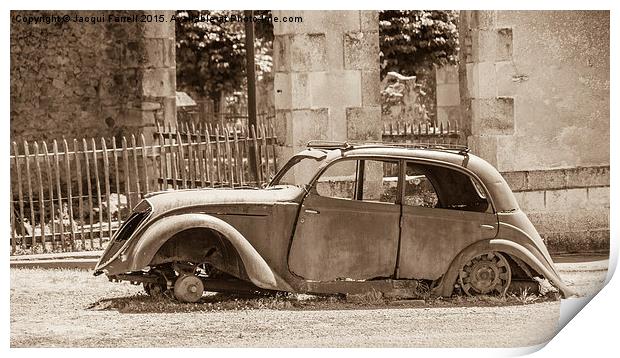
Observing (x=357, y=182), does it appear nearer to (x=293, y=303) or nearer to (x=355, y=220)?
(x=355, y=220)

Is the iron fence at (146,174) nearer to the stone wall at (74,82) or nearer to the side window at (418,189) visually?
the side window at (418,189)

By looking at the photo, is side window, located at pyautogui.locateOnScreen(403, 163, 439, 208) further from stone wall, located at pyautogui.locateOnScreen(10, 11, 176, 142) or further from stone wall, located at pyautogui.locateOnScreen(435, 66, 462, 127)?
stone wall, located at pyautogui.locateOnScreen(435, 66, 462, 127)

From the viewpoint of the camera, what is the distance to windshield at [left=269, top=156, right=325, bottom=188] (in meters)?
8.16

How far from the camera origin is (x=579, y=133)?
373 inches

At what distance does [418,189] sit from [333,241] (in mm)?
778

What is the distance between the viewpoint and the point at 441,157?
26.9 feet

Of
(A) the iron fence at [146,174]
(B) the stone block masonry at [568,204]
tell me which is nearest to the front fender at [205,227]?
(A) the iron fence at [146,174]

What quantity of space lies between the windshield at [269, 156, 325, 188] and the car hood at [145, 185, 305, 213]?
12cm

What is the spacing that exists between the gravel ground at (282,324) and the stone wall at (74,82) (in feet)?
19.2

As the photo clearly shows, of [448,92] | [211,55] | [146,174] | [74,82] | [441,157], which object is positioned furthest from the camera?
[448,92]

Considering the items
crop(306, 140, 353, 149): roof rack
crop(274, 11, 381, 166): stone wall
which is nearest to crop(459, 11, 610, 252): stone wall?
crop(274, 11, 381, 166): stone wall

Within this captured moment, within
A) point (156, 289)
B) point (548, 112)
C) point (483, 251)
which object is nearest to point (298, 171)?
point (156, 289)

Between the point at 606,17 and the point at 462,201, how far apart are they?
195cm
